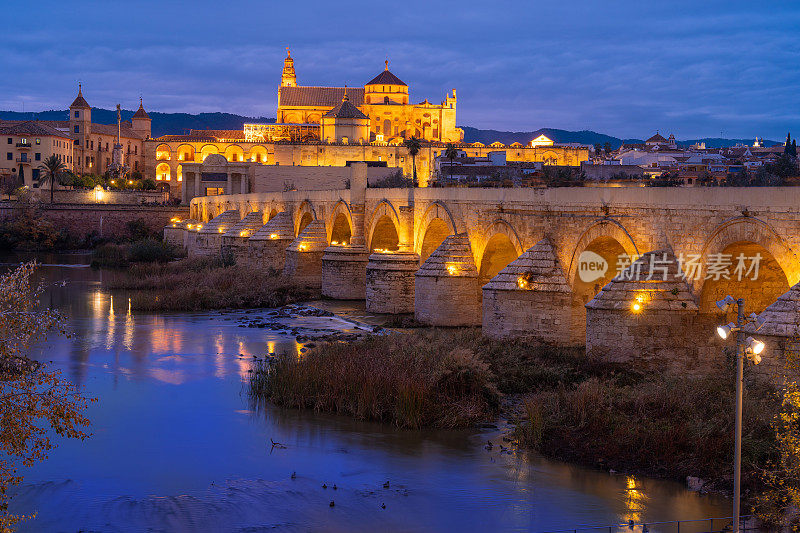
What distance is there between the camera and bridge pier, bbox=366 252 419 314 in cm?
2511

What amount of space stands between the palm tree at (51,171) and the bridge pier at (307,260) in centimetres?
3647


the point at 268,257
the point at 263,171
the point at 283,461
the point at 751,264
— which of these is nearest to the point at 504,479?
the point at 283,461

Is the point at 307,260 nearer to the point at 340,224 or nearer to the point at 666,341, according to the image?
the point at 340,224

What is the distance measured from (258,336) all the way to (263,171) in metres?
36.6

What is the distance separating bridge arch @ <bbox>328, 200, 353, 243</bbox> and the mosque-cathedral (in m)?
40.0

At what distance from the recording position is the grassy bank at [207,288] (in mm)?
28406

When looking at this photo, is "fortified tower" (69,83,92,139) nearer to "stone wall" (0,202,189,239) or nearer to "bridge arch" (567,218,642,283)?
"stone wall" (0,202,189,239)

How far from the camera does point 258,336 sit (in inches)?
878

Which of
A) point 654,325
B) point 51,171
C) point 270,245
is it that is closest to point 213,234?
point 270,245

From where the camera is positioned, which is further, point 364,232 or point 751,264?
point 364,232

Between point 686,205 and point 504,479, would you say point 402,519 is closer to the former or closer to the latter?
point 504,479

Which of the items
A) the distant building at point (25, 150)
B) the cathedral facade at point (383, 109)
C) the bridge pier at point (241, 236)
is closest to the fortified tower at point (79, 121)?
the distant building at point (25, 150)

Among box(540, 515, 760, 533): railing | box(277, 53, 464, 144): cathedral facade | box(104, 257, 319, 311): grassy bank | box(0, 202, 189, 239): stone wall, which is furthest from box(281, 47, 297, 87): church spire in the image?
box(540, 515, 760, 533): railing

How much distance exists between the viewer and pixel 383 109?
8381 centimetres
